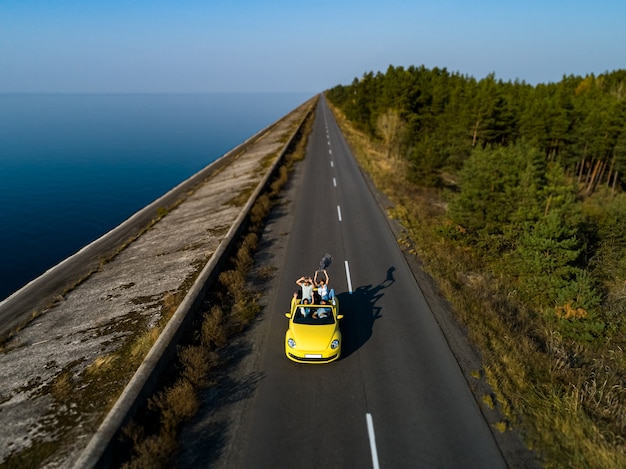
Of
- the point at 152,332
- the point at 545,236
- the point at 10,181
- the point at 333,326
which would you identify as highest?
the point at 545,236

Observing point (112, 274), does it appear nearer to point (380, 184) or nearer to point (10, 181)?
point (380, 184)

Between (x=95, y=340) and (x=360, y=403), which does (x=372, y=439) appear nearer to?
(x=360, y=403)

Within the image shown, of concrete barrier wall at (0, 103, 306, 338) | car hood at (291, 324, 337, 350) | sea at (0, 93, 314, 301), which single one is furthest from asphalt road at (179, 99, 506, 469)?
sea at (0, 93, 314, 301)

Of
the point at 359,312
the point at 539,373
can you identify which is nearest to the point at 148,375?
the point at 359,312

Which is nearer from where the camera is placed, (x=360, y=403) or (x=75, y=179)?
(x=360, y=403)

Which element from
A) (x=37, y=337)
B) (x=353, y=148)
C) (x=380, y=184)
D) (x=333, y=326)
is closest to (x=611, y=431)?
(x=333, y=326)

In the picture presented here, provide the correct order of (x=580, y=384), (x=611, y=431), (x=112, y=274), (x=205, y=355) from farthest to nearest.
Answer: (x=112, y=274) < (x=205, y=355) < (x=580, y=384) < (x=611, y=431)

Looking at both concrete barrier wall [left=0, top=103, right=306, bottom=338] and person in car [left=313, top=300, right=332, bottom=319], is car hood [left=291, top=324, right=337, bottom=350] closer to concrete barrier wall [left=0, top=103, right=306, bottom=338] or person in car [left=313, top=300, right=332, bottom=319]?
person in car [left=313, top=300, right=332, bottom=319]

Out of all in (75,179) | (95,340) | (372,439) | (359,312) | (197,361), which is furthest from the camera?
(75,179)
